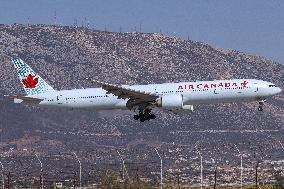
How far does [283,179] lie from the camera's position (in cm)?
3962

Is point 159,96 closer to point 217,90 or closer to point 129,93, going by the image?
point 129,93

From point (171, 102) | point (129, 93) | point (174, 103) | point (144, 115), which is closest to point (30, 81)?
point (144, 115)

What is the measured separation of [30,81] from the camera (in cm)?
10000

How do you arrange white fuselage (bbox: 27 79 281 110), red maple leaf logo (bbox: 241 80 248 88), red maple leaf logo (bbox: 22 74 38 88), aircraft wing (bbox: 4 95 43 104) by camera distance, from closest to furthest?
white fuselage (bbox: 27 79 281 110) < red maple leaf logo (bbox: 241 80 248 88) < aircraft wing (bbox: 4 95 43 104) < red maple leaf logo (bbox: 22 74 38 88)

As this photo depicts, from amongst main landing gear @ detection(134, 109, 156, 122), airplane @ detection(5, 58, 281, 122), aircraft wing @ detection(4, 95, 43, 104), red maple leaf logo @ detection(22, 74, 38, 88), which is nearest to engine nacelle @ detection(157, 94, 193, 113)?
airplane @ detection(5, 58, 281, 122)

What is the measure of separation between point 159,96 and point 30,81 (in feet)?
77.0

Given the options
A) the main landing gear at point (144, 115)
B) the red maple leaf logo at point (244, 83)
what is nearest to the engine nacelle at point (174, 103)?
the main landing gear at point (144, 115)

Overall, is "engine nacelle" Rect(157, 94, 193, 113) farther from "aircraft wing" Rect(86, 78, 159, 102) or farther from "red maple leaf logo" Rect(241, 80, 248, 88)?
"red maple leaf logo" Rect(241, 80, 248, 88)

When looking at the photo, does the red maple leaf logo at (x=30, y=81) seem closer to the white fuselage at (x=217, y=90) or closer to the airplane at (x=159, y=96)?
the airplane at (x=159, y=96)

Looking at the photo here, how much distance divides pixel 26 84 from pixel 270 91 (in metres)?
34.6

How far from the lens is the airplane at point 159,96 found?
81875mm

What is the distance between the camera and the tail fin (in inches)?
3814

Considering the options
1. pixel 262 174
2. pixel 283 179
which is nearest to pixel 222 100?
pixel 262 174

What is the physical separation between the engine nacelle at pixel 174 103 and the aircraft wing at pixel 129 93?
125 cm
